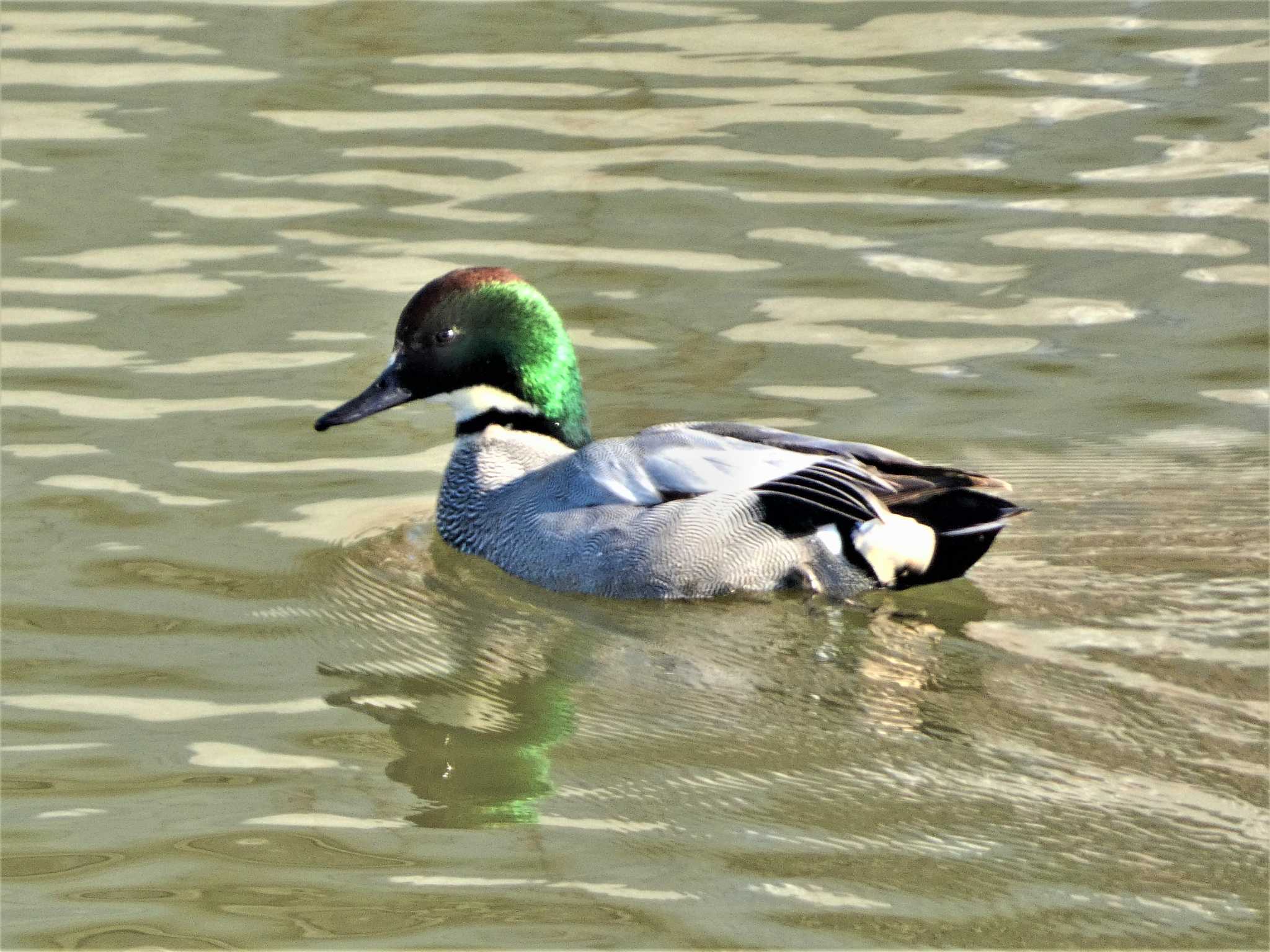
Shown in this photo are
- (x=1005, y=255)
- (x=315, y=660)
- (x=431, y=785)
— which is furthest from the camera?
(x=1005, y=255)

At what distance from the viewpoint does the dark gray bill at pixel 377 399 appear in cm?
666

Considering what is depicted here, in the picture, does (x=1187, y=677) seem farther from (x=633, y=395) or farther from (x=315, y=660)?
(x=633, y=395)

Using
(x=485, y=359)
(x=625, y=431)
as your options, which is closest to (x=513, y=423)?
(x=485, y=359)

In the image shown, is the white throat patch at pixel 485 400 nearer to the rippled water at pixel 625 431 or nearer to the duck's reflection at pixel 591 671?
the rippled water at pixel 625 431

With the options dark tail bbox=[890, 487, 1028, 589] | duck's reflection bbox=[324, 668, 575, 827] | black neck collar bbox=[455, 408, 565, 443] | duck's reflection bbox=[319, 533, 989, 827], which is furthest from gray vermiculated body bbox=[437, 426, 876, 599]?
duck's reflection bbox=[324, 668, 575, 827]

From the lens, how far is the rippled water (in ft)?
14.2

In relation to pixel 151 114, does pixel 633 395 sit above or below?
below

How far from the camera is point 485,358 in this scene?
673 centimetres

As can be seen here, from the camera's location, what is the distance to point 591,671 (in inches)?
216

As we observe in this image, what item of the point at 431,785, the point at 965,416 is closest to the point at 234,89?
the point at 965,416

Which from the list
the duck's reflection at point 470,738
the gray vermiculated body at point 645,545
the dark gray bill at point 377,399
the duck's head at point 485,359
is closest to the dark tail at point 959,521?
the gray vermiculated body at point 645,545

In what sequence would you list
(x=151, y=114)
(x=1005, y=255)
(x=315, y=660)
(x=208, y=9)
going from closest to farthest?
1. (x=315, y=660)
2. (x=1005, y=255)
3. (x=151, y=114)
4. (x=208, y=9)

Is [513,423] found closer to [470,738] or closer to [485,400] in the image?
[485,400]

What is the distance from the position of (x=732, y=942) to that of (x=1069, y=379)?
406 centimetres
